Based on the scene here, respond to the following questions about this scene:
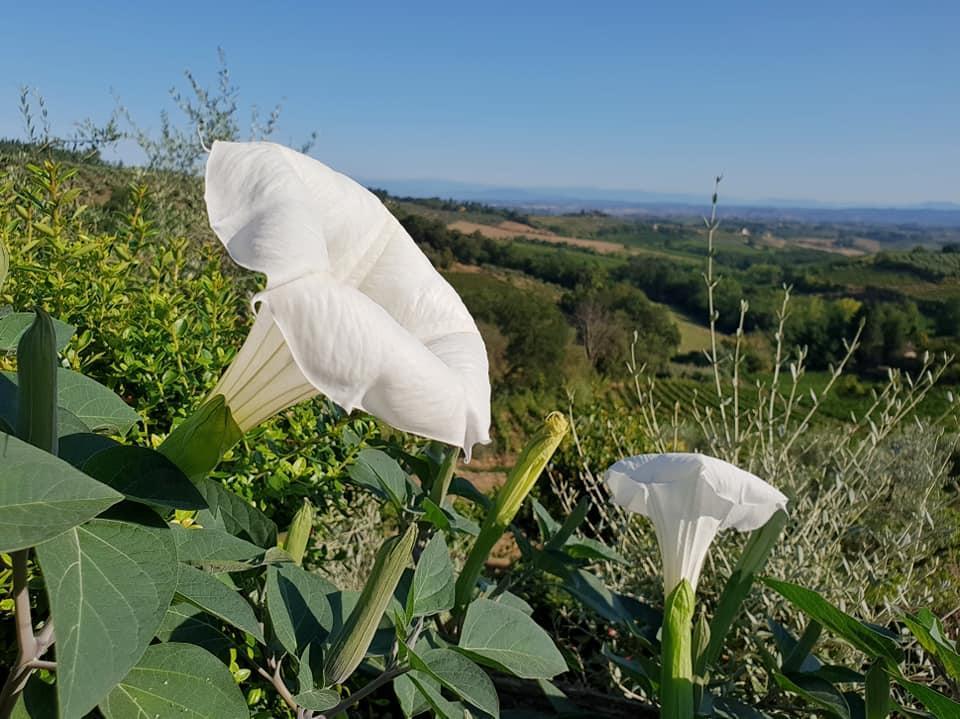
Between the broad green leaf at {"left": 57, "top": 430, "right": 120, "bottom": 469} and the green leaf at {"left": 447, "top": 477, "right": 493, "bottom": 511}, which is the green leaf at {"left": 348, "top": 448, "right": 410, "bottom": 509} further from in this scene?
the broad green leaf at {"left": 57, "top": 430, "right": 120, "bottom": 469}

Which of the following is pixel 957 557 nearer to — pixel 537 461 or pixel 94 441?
pixel 537 461

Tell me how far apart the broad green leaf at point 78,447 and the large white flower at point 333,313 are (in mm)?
158

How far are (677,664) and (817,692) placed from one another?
307mm

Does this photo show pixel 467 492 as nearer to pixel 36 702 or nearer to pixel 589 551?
pixel 589 551

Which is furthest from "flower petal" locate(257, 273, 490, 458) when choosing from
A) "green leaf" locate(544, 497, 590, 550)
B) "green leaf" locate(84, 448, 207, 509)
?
"green leaf" locate(544, 497, 590, 550)

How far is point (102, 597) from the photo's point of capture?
0.68 meters

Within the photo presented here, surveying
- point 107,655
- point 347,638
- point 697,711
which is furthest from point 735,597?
point 107,655

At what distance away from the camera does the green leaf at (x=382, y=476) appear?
150cm

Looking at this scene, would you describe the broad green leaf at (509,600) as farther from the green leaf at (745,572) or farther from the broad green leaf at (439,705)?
the broad green leaf at (439,705)

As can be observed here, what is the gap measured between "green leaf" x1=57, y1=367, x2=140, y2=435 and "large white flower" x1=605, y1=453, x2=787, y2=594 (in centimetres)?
91

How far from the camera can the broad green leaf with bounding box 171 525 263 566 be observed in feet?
3.00

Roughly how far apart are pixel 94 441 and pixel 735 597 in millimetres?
1190

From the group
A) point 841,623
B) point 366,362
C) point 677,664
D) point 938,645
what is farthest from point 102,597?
point 938,645

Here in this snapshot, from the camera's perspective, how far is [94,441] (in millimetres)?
878
